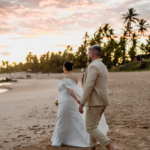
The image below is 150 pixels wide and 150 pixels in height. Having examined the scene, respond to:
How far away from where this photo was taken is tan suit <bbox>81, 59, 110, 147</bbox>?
3112 millimetres

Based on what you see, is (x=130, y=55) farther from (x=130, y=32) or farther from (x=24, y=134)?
(x=24, y=134)

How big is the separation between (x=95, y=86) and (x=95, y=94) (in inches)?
5.2

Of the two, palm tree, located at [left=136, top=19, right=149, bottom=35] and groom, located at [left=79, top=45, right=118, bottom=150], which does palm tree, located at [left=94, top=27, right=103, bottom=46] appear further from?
groom, located at [left=79, top=45, right=118, bottom=150]

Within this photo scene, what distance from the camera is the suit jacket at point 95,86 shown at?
311 cm

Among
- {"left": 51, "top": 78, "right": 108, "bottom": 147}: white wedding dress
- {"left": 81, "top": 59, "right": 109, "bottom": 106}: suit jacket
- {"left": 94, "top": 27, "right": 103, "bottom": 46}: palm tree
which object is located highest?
{"left": 94, "top": 27, "right": 103, "bottom": 46}: palm tree

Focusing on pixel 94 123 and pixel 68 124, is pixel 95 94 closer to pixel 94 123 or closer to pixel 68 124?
pixel 94 123

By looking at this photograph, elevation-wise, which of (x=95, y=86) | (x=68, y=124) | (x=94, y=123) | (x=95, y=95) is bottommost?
(x=68, y=124)

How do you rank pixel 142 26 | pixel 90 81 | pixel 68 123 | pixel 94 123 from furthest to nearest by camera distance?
pixel 142 26, pixel 68 123, pixel 94 123, pixel 90 81

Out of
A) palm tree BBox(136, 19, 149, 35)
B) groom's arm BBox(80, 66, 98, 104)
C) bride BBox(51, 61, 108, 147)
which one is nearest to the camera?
groom's arm BBox(80, 66, 98, 104)

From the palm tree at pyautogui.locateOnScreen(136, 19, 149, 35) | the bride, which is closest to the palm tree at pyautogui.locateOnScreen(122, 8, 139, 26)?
the palm tree at pyautogui.locateOnScreen(136, 19, 149, 35)

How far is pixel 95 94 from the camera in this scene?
10.4 ft

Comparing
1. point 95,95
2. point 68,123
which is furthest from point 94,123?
point 68,123

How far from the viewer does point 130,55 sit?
59781mm

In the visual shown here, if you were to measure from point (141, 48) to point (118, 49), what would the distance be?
45.3ft
